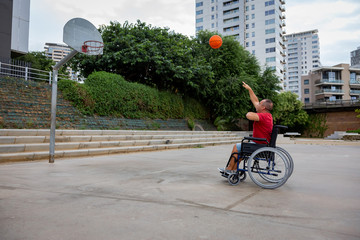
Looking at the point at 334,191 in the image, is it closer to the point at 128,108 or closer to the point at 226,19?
the point at 128,108

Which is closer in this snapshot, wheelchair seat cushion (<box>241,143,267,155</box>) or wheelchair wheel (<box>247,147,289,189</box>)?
wheelchair wheel (<box>247,147,289,189</box>)

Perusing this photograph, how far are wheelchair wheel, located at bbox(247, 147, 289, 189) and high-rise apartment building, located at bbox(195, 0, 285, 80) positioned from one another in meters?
63.6

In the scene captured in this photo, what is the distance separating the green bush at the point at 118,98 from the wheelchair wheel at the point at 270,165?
34.7 feet

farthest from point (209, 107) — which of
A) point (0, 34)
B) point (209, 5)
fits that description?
point (209, 5)

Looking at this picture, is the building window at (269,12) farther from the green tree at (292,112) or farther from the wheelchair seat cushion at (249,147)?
the wheelchair seat cushion at (249,147)

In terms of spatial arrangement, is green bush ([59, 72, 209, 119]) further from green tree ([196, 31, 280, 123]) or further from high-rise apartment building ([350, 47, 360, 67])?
high-rise apartment building ([350, 47, 360, 67])

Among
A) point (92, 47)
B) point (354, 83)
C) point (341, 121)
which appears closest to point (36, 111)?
point (92, 47)

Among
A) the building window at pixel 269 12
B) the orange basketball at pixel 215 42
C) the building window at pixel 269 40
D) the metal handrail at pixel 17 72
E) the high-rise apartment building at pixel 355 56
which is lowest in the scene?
the metal handrail at pixel 17 72

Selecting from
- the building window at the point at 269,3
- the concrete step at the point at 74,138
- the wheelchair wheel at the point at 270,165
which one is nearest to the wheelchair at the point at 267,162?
the wheelchair wheel at the point at 270,165

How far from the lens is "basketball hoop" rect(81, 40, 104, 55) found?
24.0ft

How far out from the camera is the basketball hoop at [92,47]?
732 cm

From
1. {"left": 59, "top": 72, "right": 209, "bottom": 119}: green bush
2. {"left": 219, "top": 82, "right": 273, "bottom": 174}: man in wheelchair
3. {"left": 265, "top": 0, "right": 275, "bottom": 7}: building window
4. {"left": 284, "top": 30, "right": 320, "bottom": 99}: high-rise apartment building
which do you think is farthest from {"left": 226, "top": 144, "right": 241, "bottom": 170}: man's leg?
{"left": 284, "top": 30, "right": 320, "bottom": 99}: high-rise apartment building

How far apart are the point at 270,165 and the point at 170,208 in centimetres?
204

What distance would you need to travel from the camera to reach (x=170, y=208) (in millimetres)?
2916
